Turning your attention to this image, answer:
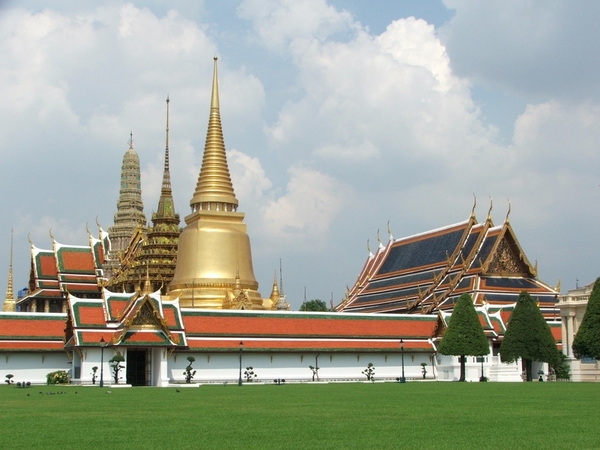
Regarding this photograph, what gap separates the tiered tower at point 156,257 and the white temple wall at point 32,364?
18.7 m

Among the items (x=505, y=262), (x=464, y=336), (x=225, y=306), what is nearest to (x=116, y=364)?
(x=225, y=306)

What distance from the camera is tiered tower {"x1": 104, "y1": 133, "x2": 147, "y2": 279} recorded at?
308 ft

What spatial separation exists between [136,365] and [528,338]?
18292 millimetres

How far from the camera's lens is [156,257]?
65562mm

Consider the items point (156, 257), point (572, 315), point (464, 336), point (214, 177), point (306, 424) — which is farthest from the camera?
point (156, 257)

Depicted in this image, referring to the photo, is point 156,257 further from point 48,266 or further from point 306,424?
point 306,424

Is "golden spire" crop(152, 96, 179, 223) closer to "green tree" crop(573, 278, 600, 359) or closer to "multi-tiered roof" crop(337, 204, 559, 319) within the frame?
"multi-tiered roof" crop(337, 204, 559, 319)

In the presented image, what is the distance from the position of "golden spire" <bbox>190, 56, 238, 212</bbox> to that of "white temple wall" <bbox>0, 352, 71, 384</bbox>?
57.7 ft

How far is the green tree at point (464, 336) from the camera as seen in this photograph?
4275 centimetres

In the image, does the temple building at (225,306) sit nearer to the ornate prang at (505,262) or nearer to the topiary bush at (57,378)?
the ornate prang at (505,262)

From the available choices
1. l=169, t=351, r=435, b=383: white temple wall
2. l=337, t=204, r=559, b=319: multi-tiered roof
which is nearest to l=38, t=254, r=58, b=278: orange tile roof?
l=337, t=204, r=559, b=319: multi-tiered roof

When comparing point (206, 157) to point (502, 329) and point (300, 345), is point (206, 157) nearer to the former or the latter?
point (300, 345)

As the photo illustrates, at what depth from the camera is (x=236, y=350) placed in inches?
1746

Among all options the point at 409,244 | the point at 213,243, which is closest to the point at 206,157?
the point at 213,243
